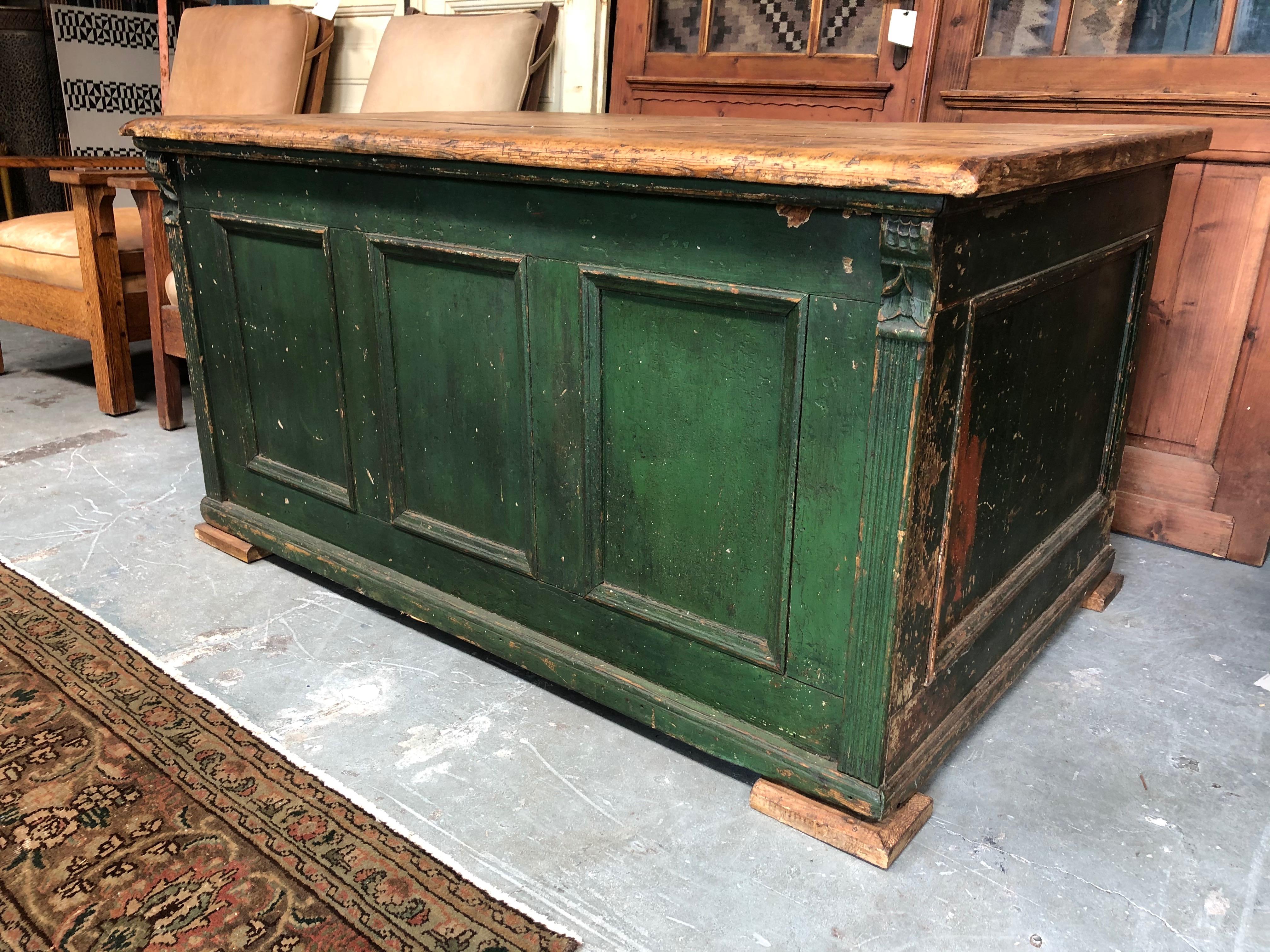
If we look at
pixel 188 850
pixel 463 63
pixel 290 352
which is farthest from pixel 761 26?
pixel 188 850

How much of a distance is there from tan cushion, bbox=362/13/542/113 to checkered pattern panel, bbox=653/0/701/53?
1.05ft

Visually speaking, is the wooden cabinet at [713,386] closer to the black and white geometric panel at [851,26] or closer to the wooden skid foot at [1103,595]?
the wooden skid foot at [1103,595]

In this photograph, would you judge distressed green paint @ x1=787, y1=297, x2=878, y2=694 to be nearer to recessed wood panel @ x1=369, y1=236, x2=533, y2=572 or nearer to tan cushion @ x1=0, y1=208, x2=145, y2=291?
recessed wood panel @ x1=369, y1=236, x2=533, y2=572

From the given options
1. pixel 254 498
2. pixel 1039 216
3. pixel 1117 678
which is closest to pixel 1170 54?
pixel 1039 216

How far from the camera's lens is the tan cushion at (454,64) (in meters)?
2.61

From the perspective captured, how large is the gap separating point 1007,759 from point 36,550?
Result: 1880 millimetres

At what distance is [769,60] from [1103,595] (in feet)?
4.90

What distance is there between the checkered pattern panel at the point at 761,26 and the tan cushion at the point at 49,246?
1.63 m

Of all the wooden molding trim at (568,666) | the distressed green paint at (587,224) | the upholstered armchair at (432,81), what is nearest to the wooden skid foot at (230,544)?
the wooden molding trim at (568,666)

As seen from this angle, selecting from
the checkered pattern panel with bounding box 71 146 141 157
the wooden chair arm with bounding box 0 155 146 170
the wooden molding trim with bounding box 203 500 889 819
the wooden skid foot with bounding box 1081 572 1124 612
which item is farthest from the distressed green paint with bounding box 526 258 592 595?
the checkered pattern panel with bounding box 71 146 141 157

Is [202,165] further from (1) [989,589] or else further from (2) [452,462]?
(1) [989,589]

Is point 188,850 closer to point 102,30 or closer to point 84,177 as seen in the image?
point 84,177

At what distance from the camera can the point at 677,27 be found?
8.53 feet

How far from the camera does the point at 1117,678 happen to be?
164 cm
